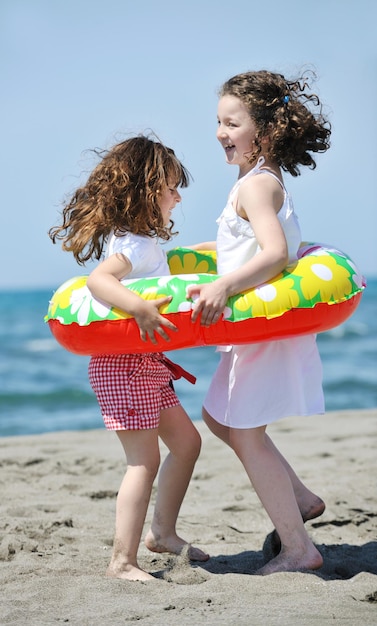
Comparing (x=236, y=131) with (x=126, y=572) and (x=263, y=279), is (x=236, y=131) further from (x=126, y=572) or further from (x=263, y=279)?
(x=126, y=572)

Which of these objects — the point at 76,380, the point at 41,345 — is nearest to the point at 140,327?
the point at 76,380

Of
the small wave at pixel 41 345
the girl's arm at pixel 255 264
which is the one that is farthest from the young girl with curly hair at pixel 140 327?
the small wave at pixel 41 345

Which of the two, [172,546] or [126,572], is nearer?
[126,572]

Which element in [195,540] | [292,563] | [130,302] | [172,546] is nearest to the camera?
[130,302]

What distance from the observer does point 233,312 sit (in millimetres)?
3521

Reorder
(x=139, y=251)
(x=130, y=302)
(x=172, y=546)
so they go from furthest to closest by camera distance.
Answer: (x=172, y=546), (x=139, y=251), (x=130, y=302)

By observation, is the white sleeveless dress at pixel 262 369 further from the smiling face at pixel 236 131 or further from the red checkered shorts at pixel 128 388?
the red checkered shorts at pixel 128 388

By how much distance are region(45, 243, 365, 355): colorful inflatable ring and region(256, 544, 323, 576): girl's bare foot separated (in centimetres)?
88

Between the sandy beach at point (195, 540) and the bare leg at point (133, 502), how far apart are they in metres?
0.12

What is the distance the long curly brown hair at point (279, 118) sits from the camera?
12.5 ft

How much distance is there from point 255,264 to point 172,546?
1.34 m

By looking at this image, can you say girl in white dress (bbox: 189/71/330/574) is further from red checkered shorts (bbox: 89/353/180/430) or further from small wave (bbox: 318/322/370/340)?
small wave (bbox: 318/322/370/340)

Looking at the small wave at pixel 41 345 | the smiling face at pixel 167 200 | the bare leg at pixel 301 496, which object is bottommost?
the bare leg at pixel 301 496

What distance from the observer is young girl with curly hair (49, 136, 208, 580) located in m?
3.62
